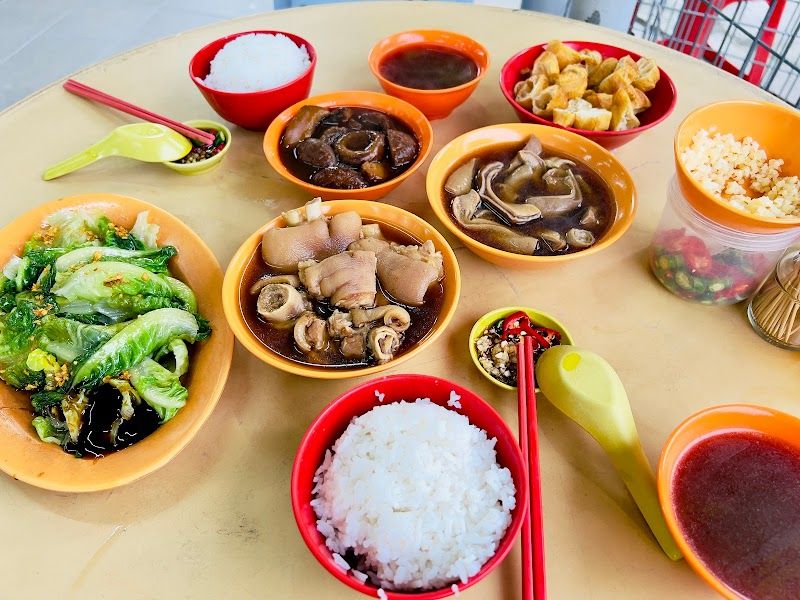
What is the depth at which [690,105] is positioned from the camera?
7.99 ft

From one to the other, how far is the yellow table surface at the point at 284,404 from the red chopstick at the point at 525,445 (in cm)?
8

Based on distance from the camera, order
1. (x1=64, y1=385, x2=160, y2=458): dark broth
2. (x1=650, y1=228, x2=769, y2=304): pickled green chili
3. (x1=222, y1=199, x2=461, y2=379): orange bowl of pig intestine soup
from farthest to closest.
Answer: (x1=650, y1=228, x2=769, y2=304): pickled green chili
(x1=222, y1=199, x2=461, y2=379): orange bowl of pig intestine soup
(x1=64, y1=385, x2=160, y2=458): dark broth

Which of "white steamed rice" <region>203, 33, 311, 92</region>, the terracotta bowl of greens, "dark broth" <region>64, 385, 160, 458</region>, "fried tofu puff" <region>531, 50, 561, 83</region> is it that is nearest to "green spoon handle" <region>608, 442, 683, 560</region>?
the terracotta bowl of greens

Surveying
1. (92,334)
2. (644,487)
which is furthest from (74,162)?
(644,487)

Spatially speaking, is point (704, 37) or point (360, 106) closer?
point (360, 106)

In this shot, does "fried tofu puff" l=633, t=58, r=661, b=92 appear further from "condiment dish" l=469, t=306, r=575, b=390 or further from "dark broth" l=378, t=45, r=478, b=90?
"condiment dish" l=469, t=306, r=575, b=390

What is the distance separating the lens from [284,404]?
146 centimetres

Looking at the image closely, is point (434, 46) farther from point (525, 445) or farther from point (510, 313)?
point (525, 445)

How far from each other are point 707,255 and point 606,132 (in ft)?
2.08

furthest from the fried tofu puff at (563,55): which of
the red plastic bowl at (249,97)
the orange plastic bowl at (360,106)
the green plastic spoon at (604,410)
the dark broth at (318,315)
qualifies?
the green plastic spoon at (604,410)

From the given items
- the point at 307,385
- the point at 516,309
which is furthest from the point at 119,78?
the point at 516,309

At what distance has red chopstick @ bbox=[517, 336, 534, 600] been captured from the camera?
1084 millimetres

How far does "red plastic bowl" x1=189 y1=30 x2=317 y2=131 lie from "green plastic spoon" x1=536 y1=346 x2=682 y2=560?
146 centimetres

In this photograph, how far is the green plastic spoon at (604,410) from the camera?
122cm
